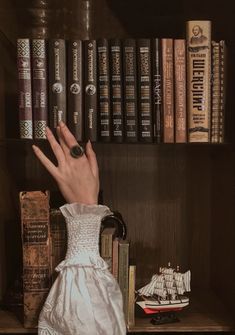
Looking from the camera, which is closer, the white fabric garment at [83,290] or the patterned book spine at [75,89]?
the white fabric garment at [83,290]

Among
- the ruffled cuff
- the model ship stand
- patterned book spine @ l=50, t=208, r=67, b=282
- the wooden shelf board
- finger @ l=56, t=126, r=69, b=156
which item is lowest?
the wooden shelf board

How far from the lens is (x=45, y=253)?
1071 mm

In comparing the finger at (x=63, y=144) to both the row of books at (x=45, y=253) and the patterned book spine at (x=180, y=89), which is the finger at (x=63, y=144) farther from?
the patterned book spine at (x=180, y=89)

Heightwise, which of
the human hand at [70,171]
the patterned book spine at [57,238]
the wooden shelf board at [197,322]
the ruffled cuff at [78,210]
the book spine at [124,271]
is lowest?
the wooden shelf board at [197,322]

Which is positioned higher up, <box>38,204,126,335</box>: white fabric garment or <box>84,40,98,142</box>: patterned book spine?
<box>84,40,98,142</box>: patterned book spine

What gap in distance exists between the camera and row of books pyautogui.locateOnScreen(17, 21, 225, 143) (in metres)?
1.09

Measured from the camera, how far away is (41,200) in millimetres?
1052

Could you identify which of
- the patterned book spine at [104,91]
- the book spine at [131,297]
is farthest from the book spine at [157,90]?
the book spine at [131,297]

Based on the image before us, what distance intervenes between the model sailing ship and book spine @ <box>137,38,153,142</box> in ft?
1.20

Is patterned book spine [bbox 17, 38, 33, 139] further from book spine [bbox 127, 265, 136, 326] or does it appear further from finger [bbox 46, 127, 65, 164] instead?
book spine [bbox 127, 265, 136, 326]

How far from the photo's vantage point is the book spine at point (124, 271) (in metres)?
1.08

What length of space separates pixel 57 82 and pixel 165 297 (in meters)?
0.60

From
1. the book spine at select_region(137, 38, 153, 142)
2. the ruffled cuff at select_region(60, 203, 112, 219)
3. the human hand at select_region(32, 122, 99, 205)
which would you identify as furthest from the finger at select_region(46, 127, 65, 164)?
the book spine at select_region(137, 38, 153, 142)

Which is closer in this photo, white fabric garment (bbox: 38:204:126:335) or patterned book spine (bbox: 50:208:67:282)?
white fabric garment (bbox: 38:204:126:335)
